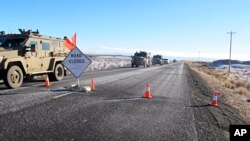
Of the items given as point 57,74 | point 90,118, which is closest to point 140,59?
point 57,74

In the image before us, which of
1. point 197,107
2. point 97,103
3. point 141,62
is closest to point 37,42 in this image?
point 97,103

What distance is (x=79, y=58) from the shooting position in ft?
48.0

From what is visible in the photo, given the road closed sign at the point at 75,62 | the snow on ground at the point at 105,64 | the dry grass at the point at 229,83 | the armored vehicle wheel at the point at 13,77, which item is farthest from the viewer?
→ the snow on ground at the point at 105,64

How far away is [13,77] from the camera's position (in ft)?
46.3

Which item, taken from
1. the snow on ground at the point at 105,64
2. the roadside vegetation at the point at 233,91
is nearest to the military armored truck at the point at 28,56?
the roadside vegetation at the point at 233,91

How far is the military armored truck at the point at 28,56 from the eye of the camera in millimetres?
14010

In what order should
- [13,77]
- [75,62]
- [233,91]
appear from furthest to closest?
[233,91]
[75,62]
[13,77]

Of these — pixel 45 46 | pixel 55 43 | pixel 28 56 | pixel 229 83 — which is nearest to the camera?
pixel 28 56

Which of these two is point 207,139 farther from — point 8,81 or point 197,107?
point 8,81

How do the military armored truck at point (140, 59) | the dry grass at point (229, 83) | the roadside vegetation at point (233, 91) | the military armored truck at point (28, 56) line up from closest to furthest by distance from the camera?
the military armored truck at point (28, 56) < the roadside vegetation at point (233, 91) < the dry grass at point (229, 83) < the military armored truck at point (140, 59)

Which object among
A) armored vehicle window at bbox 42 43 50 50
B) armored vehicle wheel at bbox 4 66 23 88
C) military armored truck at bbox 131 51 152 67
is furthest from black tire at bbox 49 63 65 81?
military armored truck at bbox 131 51 152 67

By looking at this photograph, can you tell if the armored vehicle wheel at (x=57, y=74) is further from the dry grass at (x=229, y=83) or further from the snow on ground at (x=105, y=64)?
the snow on ground at (x=105, y=64)

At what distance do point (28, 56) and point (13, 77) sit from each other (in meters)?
1.64

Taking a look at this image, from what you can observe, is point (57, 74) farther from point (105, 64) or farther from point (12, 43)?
point (105, 64)
